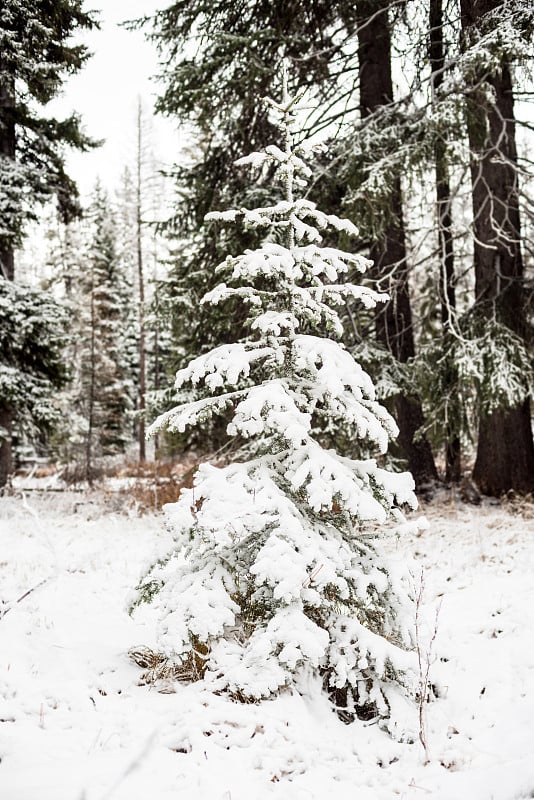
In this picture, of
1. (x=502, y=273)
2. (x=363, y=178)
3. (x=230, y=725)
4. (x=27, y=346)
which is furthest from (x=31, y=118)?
(x=230, y=725)

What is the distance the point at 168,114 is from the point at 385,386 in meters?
6.03

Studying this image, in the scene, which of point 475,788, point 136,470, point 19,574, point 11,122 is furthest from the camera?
point 136,470

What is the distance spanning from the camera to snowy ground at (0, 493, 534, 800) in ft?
8.33

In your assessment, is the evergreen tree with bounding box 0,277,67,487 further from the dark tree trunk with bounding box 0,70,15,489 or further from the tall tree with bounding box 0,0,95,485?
the tall tree with bounding box 0,0,95,485

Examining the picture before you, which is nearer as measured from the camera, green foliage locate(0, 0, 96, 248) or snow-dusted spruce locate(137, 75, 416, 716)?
snow-dusted spruce locate(137, 75, 416, 716)

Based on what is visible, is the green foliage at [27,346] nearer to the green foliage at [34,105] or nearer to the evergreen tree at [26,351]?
the evergreen tree at [26,351]

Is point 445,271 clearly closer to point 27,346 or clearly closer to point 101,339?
point 27,346

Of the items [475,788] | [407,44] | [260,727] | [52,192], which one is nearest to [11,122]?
[52,192]

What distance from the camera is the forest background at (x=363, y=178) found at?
22.9 ft

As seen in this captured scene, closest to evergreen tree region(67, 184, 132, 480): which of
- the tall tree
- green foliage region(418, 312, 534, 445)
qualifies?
the tall tree

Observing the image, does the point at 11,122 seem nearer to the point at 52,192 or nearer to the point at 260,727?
the point at 52,192

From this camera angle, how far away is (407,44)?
872 cm

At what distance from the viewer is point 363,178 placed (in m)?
7.59

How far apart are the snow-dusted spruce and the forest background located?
3780 millimetres
